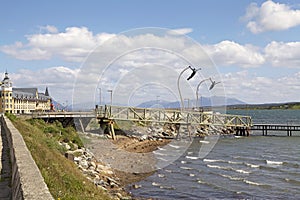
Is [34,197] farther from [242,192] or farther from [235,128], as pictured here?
[235,128]

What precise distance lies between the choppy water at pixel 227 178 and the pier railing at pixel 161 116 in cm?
1244

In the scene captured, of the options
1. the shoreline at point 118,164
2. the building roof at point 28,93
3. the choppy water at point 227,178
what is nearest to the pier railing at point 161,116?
the shoreline at point 118,164

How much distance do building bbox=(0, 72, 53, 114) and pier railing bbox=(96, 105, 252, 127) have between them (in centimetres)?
2512

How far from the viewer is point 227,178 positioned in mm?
23688

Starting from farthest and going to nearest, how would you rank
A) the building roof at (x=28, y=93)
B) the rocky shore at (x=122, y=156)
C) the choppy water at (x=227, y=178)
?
the building roof at (x=28, y=93) < the rocky shore at (x=122, y=156) < the choppy water at (x=227, y=178)

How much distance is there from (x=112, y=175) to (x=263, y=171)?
37.8 feet

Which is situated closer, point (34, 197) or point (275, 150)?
point (34, 197)

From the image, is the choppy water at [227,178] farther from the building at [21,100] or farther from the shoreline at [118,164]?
the building at [21,100]

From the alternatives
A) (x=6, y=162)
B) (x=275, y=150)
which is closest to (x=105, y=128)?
(x=275, y=150)

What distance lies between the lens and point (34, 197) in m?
5.83

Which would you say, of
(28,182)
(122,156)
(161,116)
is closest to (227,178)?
(122,156)

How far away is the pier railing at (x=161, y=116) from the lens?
1781 inches

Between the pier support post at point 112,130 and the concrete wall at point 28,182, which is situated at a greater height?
the concrete wall at point 28,182

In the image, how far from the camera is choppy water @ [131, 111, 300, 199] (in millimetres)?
19484
